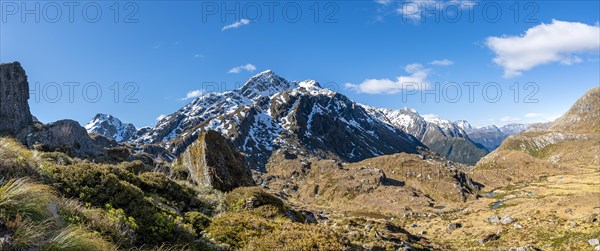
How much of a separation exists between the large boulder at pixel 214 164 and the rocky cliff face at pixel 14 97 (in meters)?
74.2

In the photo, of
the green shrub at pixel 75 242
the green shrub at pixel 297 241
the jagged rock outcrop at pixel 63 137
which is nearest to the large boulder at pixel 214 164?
the green shrub at pixel 297 241

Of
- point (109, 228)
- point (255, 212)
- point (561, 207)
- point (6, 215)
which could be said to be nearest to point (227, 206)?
point (255, 212)

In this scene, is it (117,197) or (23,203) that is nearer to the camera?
(23,203)

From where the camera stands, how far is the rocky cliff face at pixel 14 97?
83475mm

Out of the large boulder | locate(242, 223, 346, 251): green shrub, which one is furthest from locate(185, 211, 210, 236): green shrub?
the large boulder

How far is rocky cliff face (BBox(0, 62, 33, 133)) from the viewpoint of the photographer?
83475 millimetres

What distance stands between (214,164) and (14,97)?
105 meters

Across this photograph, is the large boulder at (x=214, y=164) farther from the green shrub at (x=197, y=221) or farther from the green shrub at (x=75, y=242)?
the green shrub at (x=75, y=242)

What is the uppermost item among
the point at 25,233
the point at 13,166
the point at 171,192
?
the point at 13,166

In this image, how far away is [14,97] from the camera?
97625 mm

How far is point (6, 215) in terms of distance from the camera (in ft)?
20.1

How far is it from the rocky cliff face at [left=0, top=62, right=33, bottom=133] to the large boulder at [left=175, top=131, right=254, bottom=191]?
7418 cm

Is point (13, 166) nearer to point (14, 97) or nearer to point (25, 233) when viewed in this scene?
point (25, 233)

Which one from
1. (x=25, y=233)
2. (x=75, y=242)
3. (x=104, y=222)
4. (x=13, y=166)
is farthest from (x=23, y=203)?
(x=13, y=166)
